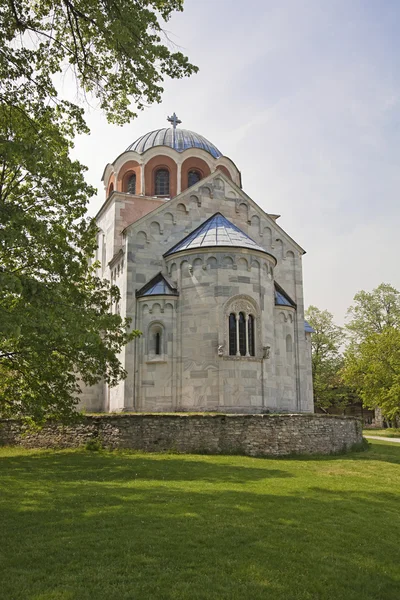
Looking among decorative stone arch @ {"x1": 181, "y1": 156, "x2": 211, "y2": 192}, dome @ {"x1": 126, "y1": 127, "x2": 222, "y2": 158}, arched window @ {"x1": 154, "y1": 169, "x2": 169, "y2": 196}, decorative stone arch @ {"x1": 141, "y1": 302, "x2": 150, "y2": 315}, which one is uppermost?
dome @ {"x1": 126, "y1": 127, "x2": 222, "y2": 158}

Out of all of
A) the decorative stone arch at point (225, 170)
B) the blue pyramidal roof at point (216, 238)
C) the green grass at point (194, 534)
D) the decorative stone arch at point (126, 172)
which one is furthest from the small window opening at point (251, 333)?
the decorative stone arch at point (126, 172)

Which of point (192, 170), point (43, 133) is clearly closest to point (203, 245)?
point (192, 170)

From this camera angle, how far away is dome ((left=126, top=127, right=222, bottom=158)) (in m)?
28.5

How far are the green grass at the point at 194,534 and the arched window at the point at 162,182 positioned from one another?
16094 millimetres

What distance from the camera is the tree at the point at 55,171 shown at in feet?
29.7

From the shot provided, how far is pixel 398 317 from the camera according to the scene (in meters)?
45.9

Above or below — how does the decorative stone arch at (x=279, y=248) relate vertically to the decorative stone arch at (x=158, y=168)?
below

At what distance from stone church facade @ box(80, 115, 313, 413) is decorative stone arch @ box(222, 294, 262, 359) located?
40 millimetres

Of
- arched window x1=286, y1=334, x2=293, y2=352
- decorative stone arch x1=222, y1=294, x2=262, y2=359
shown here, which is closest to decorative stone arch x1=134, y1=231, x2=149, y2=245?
decorative stone arch x1=222, y1=294, x2=262, y2=359

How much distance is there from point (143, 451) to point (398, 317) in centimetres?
3483

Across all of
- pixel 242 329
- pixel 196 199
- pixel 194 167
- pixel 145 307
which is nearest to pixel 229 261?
pixel 242 329

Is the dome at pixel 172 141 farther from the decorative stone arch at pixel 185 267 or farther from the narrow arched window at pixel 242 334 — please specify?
the narrow arched window at pixel 242 334

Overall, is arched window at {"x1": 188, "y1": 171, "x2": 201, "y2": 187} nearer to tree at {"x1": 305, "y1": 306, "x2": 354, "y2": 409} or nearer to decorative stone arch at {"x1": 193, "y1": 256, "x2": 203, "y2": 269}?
decorative stone arch at {"x1": 193, "y1": 256, "x2": 203, "y2": 269}

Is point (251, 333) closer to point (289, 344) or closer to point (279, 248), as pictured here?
point (289, 344)
